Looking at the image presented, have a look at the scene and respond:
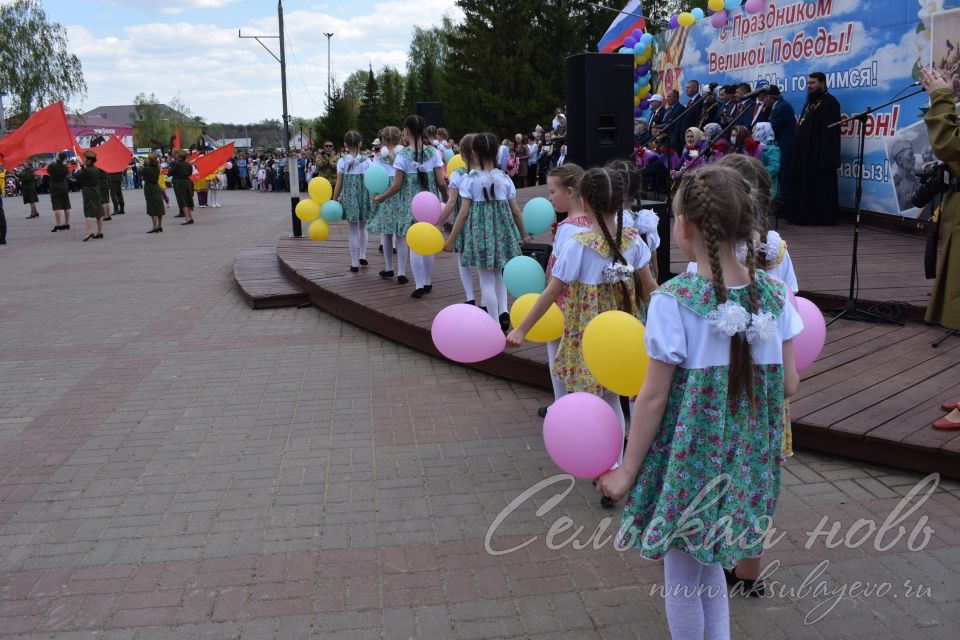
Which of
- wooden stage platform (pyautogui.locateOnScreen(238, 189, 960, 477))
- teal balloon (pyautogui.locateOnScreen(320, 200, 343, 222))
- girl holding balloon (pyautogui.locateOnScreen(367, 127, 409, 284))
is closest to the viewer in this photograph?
wooden stage platform (pyautogui.locateOnScreen(238, 189, 960, 477))

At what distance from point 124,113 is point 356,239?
376 feet

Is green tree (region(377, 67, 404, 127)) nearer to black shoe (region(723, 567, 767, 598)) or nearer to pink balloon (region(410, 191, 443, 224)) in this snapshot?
pink balloon (region(410, 191, 443, 224))

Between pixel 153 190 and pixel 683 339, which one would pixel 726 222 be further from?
pixel 153 190

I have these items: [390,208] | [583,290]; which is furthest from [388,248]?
[583,290]

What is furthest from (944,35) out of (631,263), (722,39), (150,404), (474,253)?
(150,404)

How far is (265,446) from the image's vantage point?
16.4ft

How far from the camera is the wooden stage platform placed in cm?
430

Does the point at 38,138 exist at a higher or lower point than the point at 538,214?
higher

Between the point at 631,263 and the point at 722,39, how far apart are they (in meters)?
11.0

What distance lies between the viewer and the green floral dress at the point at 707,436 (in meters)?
2.26

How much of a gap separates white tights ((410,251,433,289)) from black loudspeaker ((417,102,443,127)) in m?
5.90

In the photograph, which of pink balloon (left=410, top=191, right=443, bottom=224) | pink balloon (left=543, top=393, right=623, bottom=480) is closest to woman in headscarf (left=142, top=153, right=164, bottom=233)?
pink balloon (left=410, top=191, right=443, bottom=224)

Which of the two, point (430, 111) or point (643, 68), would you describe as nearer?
point (430, 111)

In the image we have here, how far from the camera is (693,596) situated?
8.11ft
